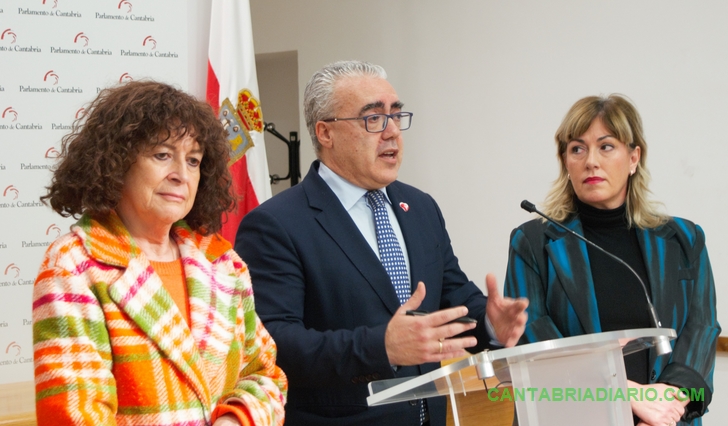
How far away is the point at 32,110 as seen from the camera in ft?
9.83

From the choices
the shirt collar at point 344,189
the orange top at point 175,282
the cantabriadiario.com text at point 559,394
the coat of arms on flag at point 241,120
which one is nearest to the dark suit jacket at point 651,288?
the shirt collar at point 344,189

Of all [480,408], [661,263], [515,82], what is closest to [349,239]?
[480,408]

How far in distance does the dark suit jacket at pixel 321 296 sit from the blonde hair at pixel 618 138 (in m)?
0.58

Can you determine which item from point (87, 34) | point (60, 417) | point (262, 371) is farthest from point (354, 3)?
point (60, 417)

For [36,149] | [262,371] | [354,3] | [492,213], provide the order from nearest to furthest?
[262,371], [36,149], [492,213], [354,3]

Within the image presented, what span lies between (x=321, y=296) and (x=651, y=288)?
107 cm

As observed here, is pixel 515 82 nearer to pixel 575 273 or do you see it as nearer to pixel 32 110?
pixel 575 273

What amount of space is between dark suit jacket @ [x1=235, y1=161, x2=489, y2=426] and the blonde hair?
0.58m

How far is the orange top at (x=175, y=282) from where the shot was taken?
1.58 meters

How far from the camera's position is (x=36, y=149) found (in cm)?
300

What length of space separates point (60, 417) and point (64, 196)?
0.47 metres

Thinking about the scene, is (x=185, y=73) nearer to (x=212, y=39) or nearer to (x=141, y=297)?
(x=212, y=39)

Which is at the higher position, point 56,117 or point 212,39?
point 212,39

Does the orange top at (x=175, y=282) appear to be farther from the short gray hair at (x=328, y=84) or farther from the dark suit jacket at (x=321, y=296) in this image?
the short gray hair at (x=328, y=84)
